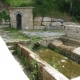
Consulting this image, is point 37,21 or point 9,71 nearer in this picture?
point 9,71

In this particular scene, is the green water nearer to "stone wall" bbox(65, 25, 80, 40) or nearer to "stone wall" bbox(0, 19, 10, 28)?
"stone wall" bbox(65, 25, 80, 40)

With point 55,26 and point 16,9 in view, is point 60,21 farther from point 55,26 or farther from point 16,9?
point 16,9

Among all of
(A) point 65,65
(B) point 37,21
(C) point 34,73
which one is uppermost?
(B) point 37,21

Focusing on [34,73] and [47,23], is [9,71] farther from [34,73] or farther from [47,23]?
[47,23]

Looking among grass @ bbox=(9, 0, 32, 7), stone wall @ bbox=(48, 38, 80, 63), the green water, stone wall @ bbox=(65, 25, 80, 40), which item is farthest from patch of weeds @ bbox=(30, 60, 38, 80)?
grass @ bbox=(9, 0, 32, 7)

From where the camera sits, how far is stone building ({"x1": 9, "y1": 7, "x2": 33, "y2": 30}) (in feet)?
50.8

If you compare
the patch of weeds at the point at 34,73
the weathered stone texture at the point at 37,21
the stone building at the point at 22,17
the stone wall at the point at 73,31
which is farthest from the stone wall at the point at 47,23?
the patch of weeds at the point at 34,73

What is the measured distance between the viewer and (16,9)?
50.7 feet

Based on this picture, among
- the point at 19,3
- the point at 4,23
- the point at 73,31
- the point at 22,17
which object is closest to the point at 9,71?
the point at 73,31

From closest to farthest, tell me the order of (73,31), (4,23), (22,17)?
(73,31), (22,17), (4,23)

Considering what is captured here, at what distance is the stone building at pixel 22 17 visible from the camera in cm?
1548

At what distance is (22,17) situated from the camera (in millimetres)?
15562

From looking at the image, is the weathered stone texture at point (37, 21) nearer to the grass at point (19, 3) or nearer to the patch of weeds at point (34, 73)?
the grass at point (19, 3)

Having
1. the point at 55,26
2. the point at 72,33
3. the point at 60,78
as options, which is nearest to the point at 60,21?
the point at 55,26
